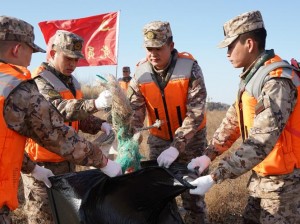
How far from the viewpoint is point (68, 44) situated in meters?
3.85

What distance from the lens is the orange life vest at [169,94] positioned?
13.5 ft

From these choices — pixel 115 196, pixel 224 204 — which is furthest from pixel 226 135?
pixel 224 204

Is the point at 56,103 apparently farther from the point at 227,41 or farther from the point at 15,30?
the point at 227,41

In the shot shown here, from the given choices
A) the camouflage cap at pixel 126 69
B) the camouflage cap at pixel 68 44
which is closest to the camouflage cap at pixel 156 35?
the camouflage cap at pixel 68 44

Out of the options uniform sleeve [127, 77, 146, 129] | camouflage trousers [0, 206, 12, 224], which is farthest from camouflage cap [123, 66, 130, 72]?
camouflage trousers [0, 206, 12, 224]

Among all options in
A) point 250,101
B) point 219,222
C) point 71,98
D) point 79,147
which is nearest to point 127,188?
point 79,147

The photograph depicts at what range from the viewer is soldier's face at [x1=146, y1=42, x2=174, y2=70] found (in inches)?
159

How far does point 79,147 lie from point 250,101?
1331mm

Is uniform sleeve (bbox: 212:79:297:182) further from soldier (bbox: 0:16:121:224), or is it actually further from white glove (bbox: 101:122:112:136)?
white glove (bbox: 101:122:112:136)

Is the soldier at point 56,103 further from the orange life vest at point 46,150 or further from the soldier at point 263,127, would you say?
the soldier at point 263,127

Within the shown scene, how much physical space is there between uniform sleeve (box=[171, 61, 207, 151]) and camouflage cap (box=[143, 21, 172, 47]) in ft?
1.52

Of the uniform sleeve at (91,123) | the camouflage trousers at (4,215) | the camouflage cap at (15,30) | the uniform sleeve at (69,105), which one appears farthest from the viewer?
the uniform sleeve at (91,123)

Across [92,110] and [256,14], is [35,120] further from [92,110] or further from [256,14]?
[256,14]

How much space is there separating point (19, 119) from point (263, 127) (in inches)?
65.1
